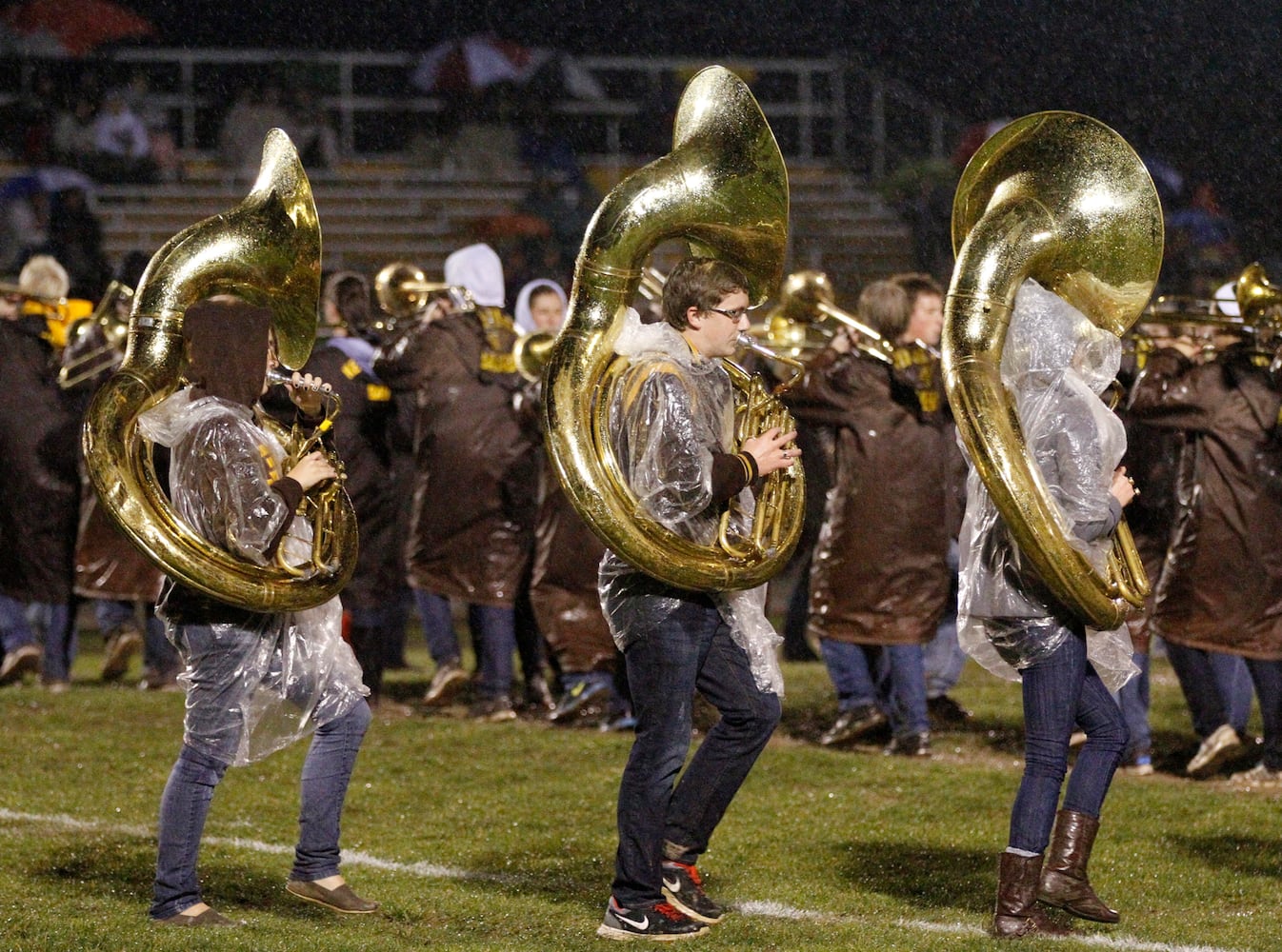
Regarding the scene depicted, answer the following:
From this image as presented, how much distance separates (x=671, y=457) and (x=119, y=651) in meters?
5.75

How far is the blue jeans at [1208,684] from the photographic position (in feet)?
24.1

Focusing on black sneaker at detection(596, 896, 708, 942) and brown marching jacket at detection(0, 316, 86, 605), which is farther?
brown marching jacket at detection(0, 316, 86, 605)

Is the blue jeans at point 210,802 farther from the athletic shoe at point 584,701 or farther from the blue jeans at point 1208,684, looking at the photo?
the blue jeans at point 1208,684

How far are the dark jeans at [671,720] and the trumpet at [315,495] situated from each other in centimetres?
88

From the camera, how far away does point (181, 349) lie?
17.0 feet

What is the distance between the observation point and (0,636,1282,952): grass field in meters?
5.03

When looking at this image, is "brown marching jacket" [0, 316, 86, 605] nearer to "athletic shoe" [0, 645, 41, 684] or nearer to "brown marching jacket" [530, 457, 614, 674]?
"athletic shoe" [0, 645, 41, 684]

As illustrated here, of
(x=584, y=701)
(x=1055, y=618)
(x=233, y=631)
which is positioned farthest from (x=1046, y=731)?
(x=584, y=701)

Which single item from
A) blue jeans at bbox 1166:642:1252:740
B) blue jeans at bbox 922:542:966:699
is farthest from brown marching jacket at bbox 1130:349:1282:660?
blue jeans at bbox 922:542:966:699

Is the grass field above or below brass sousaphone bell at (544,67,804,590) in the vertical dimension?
below

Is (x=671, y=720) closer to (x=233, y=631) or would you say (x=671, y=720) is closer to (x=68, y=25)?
(x=233, y=631)

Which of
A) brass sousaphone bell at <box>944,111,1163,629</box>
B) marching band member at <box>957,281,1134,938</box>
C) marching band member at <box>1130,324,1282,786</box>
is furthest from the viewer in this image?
marching band member at <box>1130,324,1282,786</box>

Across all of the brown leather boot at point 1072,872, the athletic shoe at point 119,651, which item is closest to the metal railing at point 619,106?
the athletic shoe at point 119,651

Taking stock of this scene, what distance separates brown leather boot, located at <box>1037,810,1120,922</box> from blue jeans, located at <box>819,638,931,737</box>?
9.17 feet
